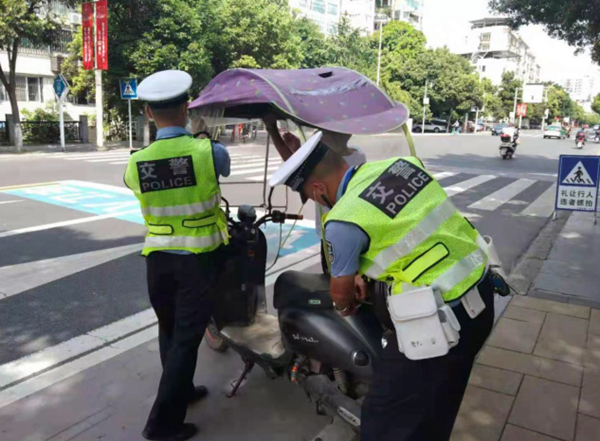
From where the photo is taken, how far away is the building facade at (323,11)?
2279 inches

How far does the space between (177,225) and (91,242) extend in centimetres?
446

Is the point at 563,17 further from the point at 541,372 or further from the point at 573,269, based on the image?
the point at 541,372

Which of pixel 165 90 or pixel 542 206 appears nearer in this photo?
pixel 165 90

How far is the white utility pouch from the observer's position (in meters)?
1.70

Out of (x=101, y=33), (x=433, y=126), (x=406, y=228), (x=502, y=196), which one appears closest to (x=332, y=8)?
(x=433, y=126)

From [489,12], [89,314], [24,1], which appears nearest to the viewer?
[89,314]

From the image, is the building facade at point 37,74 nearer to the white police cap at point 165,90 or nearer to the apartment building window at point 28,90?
the apartment building window at point 28,90

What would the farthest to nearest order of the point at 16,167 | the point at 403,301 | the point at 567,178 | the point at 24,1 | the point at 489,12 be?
the point at 24,1
the point at 16,167
the point at 489,12
the point at 567,178
the point at 403,301

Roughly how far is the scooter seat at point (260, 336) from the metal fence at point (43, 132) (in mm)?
22545

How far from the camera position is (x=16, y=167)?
14.7 m

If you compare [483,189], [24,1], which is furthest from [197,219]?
[24,1]

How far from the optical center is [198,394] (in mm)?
3131

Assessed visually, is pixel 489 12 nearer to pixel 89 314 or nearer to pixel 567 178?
pixel 567 178

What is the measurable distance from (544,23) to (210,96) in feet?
37.0
